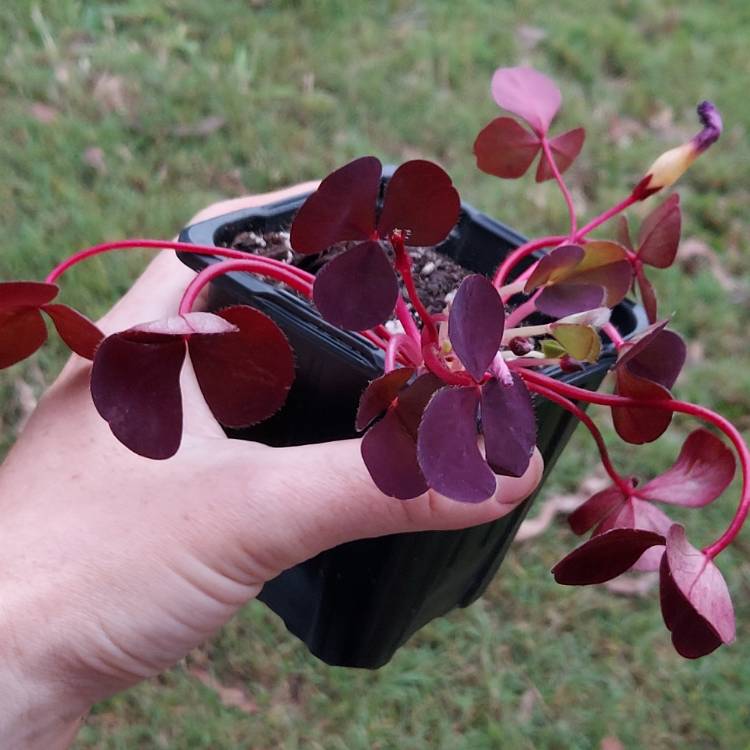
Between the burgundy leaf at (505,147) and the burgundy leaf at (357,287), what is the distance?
343mm

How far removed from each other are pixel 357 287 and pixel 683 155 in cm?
37

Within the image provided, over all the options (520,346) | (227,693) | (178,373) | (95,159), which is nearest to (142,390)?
(178,373)

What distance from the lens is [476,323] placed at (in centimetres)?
49

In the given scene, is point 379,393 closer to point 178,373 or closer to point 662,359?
point 178,373


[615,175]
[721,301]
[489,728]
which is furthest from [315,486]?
[615,175]

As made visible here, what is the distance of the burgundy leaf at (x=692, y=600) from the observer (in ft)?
1.57

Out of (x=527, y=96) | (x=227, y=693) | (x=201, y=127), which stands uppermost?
(x=527, y=96)

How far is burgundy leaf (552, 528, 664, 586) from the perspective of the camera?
0.49m

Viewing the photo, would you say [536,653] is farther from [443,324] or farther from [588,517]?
[443,324]

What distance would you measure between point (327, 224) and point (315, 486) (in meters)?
0.22

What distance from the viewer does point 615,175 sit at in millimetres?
1987

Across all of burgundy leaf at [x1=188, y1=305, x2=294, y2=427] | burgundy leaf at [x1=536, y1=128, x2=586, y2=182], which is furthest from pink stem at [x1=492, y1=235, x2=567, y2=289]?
burgundy leaf at [x1=188, y1=305, x2=294, y2=427]

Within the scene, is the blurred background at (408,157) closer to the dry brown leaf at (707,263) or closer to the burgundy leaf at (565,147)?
the dry brown leaf at (707,263)

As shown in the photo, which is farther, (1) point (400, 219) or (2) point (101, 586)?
(2) point (101, 586)
